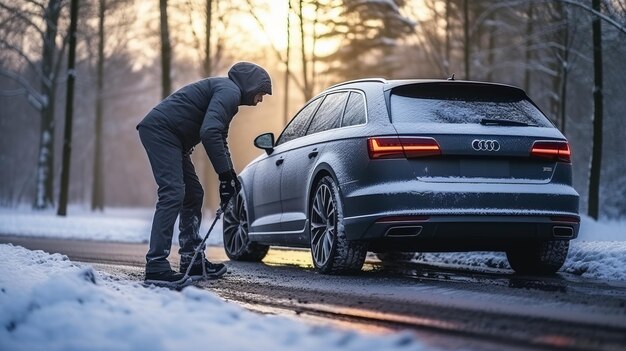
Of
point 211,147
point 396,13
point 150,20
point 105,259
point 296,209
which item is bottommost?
point 105,259

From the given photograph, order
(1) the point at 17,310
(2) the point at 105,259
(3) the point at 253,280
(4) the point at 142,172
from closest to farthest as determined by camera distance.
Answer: (1) the point at 17,310 < (3) the point at 253,280 < (2) the point at 105,259 < (4) the point at 142,172

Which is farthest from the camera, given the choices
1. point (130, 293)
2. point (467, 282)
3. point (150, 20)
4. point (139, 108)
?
point (139, 108)

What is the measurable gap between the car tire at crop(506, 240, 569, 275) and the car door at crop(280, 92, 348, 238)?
6.66ft

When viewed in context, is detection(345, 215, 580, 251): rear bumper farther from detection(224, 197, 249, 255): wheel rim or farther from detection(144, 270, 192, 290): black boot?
detection(224, 197, 249, 255): wheel rim

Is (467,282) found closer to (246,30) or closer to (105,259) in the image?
(105,259)

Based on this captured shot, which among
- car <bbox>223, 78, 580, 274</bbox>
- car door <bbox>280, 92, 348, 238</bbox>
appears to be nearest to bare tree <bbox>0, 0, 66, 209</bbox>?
car door <bbox>280, 92, 348, 238</bbox>

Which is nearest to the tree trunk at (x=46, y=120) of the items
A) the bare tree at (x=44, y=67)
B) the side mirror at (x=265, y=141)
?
the bare tree at (x=44, y=67)

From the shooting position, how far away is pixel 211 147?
667 cm

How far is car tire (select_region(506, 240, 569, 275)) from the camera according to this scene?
7.33 m

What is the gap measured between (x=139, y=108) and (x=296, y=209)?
47.4 metres

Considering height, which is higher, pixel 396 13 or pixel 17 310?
pixel 396 13

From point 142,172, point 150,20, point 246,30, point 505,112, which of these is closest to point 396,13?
point 246,30

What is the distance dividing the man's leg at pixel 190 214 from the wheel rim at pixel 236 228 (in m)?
2.00

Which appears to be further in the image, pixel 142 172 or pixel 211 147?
pixel 142 172
